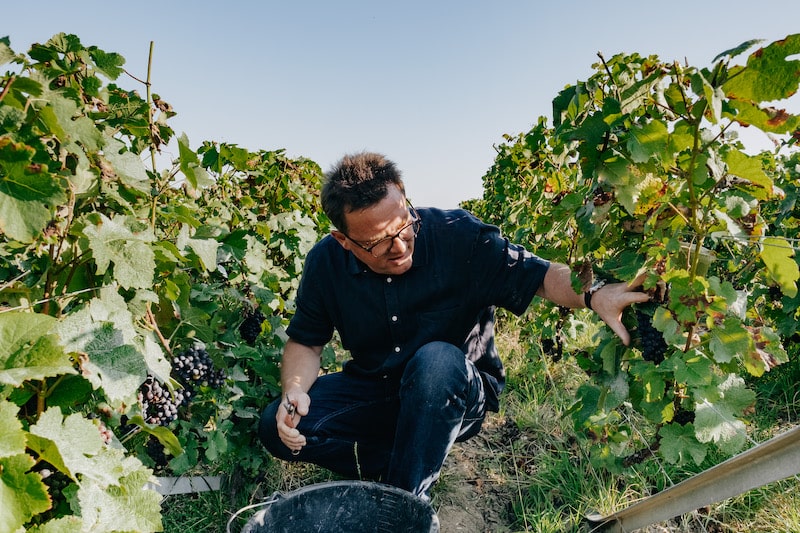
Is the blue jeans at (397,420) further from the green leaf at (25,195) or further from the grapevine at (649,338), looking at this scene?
the green leaf at (25,195)

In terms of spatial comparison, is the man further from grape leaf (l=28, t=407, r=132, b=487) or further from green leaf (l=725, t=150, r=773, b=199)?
grape leaf (l=28, t=407, r=132, b=487)

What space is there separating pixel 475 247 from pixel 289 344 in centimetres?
95

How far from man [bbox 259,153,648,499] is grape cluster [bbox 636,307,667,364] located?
0.37 meters

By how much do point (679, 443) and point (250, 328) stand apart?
1.89 metres

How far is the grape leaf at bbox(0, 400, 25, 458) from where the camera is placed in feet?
2.53

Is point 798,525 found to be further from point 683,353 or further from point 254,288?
point 254,288

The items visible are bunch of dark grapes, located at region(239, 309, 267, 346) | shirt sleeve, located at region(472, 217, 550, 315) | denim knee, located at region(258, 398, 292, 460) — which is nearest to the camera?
shirt sleeve, located at region(472, 217, 550, 315)

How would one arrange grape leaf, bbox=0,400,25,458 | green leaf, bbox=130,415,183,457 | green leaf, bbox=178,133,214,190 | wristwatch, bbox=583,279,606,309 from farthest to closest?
wristwatch, bbox=583,279,606,309 < green leaf, bbox=178,133,214,190 < green leaf, bbox=130,415,183,457 < grape leaf, bbox=0,400,25,458

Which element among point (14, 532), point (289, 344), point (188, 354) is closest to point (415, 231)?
point (289, 344)

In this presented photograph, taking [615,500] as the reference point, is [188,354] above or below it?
above

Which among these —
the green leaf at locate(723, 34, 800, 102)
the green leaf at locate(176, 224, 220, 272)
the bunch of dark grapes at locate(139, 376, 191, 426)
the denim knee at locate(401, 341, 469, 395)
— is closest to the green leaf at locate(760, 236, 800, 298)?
the green leaf at locate(723, 34, 800, 102)

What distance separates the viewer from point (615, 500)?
6.83 ft

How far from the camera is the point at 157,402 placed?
61.1 inches

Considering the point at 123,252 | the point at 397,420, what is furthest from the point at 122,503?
the point at 397,420
